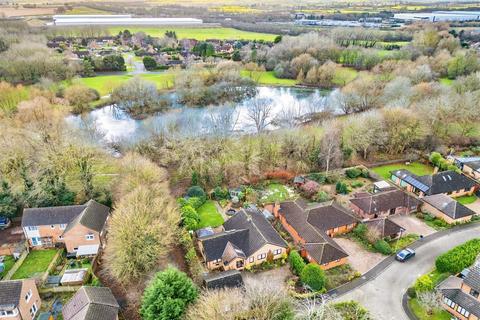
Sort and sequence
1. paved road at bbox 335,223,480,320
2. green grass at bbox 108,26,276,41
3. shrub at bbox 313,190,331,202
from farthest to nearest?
green grass at bbox 108,26,276,41 < shrub at bbox 313,190,331,202 < paved road at bbox 335,223,480,320

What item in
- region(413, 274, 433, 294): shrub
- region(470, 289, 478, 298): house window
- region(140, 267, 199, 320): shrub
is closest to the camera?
region(140, 267, 199, 320): shrub

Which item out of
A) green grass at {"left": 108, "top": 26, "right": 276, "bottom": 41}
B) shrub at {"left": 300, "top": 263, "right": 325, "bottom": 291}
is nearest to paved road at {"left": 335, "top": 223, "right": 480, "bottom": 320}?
shrub at {"left": 300, "top": 263, "right": 325, "bottom": 291}

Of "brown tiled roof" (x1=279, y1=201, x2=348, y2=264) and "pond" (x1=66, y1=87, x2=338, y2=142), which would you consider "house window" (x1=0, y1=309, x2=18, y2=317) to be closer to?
"brown tiled roof" (x1=279, y1=201, x2=348, y2=264)

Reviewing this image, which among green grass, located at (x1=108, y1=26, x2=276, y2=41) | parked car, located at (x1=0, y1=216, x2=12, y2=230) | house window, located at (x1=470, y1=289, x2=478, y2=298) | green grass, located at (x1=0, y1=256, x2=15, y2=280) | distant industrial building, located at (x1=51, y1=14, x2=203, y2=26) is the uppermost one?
distant industrial building, located at (x1=51, y1=14, x2=203, y2=26)

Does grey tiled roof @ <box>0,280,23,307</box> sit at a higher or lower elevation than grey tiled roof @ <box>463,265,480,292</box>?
lower

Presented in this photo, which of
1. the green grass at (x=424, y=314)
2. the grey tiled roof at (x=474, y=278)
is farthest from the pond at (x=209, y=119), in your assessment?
the grey tiled roof at (x=474, y=278)

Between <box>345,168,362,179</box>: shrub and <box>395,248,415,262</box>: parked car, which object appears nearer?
<box>395,248,415,262</box>: parked car
